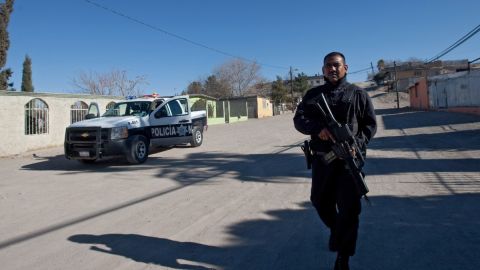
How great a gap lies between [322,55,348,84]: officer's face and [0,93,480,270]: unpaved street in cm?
174

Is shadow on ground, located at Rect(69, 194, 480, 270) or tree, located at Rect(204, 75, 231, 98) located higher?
tree, located at Rect(204, 75, 231, 98)

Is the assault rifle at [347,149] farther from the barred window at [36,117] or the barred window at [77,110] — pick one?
the barred window at [77,110]

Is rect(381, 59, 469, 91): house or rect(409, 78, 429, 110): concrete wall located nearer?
rect(409, 78, 429, 110): concrete wall

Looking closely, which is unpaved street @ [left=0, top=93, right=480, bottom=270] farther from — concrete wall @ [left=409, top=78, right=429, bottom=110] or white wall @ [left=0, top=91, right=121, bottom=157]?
concrete wall @ [left=409, top=78, right=429, bottom=110]

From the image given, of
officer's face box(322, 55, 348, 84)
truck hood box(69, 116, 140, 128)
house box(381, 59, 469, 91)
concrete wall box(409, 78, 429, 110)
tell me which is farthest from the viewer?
house box(381, 59, 469, 91)

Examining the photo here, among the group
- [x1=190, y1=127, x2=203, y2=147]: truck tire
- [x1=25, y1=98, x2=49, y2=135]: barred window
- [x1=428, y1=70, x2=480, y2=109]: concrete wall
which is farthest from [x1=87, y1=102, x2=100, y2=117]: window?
[x1=428, y1=70, x2=480, y2=109]: concrete wall

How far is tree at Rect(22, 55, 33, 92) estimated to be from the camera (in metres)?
41.8

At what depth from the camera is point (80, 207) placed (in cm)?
686

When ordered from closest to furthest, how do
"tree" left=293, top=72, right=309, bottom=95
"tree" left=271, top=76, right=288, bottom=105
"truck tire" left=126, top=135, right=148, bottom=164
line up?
"truck tire" left=126, top=135, right=148, bottom=164 → "tree" left=271, top=76, right=288, bottom=105 → "tree" left=293, top=72, right=309, bottom=95

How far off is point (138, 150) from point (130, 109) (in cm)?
208

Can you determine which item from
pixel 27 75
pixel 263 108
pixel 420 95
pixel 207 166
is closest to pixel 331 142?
pixel 207 166

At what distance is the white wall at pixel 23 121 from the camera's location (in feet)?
53.5

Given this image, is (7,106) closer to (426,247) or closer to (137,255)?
(137,255)

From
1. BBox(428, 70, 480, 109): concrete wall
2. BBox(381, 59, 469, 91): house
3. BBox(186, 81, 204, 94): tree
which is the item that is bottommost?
BBox(428, 70, 480, 109): concrete wall
